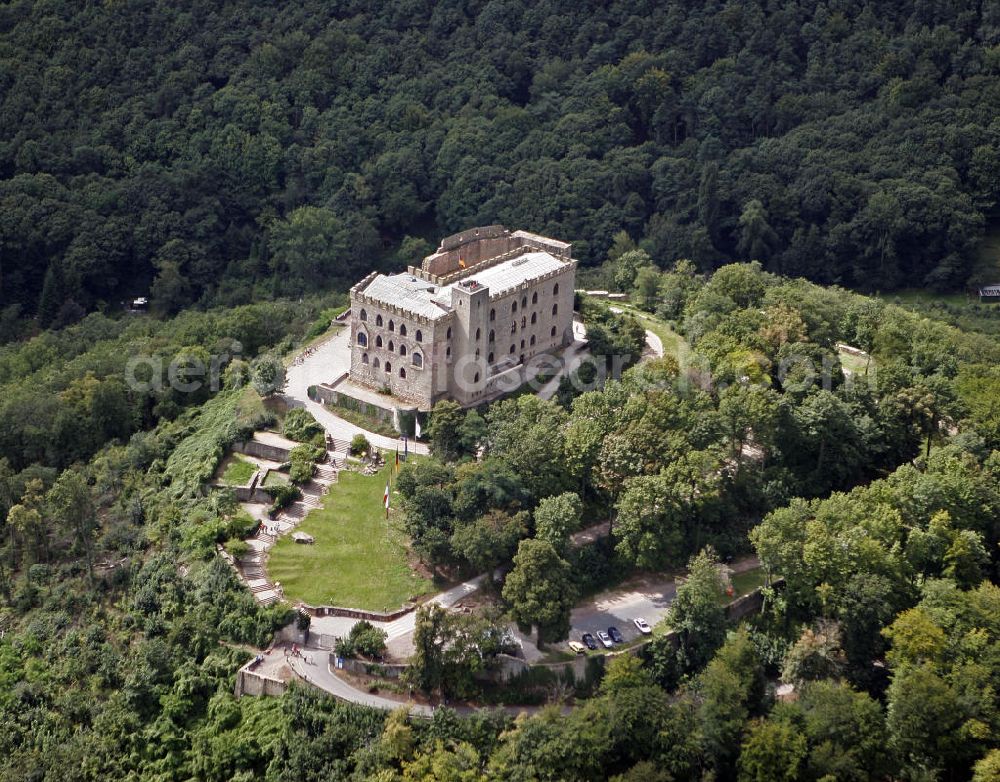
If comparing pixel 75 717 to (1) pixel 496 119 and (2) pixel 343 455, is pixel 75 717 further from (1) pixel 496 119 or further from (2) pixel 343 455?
(1) pixel 496 119

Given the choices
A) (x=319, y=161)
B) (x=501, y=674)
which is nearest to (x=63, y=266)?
(x=319, y=161)

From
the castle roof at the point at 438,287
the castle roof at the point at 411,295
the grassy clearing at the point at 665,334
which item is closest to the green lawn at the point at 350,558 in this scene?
the castle roof at the point at 411,295

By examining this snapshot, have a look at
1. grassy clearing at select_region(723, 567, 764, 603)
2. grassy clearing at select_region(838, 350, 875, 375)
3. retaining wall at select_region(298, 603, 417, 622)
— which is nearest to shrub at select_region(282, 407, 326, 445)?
→ retaining wall at select_region(298, 603, 417, 622)

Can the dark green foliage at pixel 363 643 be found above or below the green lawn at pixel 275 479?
below

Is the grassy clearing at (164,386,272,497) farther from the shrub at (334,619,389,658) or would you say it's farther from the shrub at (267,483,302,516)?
the shrub at (334,619,389,658)

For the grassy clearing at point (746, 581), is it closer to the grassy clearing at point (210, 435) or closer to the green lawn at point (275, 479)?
the green lawn at point (275, 479)

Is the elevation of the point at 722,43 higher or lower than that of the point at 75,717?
higher
